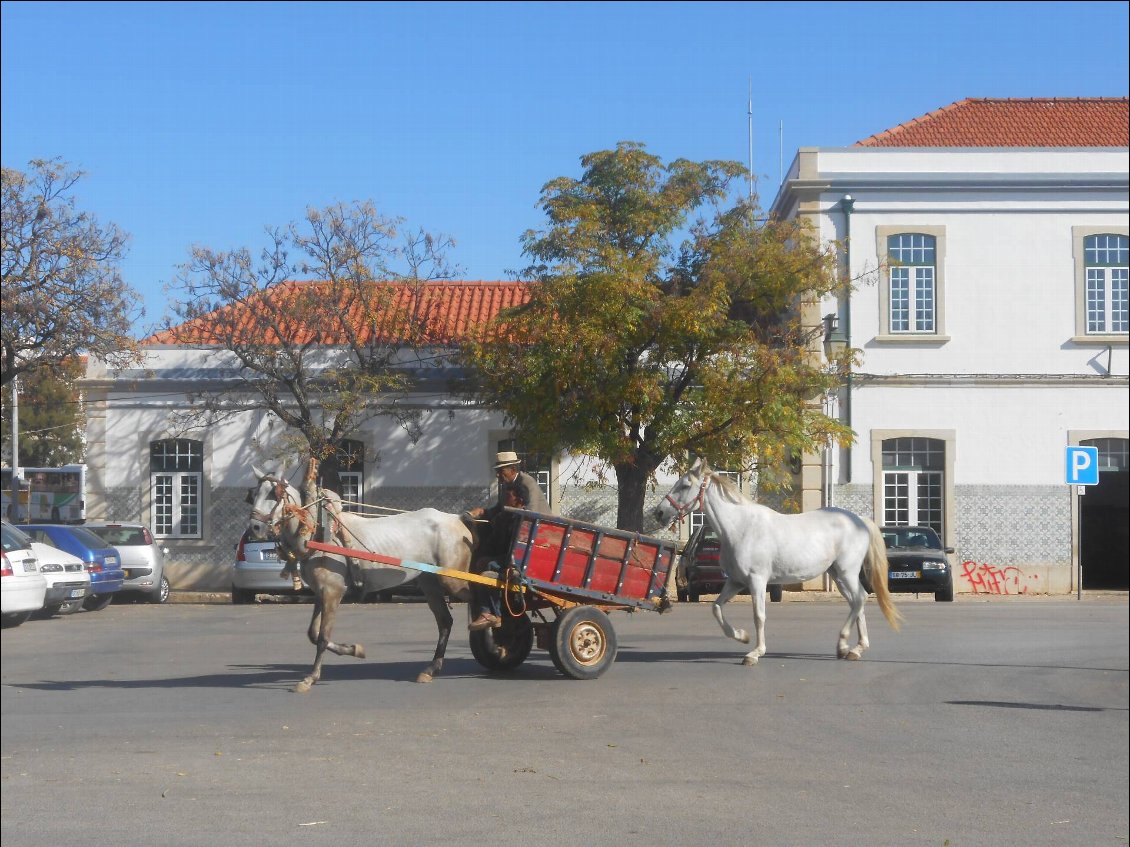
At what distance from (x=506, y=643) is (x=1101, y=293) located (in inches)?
349

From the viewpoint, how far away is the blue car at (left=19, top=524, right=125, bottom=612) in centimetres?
488

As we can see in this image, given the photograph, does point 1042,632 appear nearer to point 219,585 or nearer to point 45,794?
point 45,794

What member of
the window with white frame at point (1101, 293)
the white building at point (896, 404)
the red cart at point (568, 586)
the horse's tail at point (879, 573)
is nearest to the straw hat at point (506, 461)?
the red cart at point (568, 586)

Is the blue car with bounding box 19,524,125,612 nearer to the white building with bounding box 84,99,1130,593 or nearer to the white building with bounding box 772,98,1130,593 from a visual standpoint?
the white building with bounding box 84,99,1130,593

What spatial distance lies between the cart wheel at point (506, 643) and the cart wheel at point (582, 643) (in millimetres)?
516

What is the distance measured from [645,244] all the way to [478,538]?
15042 mm

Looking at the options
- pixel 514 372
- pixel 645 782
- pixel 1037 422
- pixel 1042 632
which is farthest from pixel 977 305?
pixel 645 782

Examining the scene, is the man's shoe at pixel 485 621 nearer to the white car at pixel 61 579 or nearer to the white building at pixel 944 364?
the white car at pixel 61 579

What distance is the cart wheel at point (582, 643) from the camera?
41.6ft

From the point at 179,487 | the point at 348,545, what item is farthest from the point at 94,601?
the point at 179,487

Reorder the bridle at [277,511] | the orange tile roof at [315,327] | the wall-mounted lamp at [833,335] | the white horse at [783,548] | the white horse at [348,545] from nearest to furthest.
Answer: the bridle at [277,511]
the white horse at [348,545]
the white horse at [783,548]
the orange tile roof at [315,327]
the wall-mounted lamp at [833,335]

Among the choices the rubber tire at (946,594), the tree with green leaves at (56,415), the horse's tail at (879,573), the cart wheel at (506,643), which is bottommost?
the rubber tire at (946,594)

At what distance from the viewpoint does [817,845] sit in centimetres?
618

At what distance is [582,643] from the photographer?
42.2 ft
